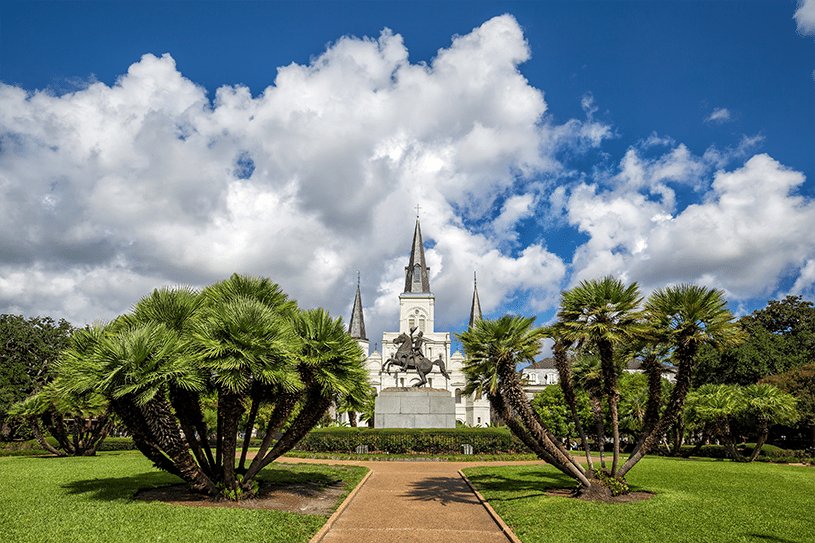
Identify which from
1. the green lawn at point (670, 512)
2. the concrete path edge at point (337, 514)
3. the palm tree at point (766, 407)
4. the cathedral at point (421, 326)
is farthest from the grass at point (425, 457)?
the cathedral at point (421, 326)

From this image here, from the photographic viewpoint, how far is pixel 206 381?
1059cm

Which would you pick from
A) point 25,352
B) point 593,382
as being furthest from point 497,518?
point 25,352

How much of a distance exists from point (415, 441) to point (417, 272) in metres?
72.7

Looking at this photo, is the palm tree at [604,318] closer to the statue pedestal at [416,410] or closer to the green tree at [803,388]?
the statue pedestal at [416,410]

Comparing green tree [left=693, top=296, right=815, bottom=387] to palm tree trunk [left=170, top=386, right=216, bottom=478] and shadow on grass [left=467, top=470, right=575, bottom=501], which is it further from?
palm tree trunk [left=170, top=386, right=216, bottom=478]

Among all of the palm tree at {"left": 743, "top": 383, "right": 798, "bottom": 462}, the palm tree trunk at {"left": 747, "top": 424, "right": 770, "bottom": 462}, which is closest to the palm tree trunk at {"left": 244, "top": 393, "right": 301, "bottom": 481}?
the palm tree at {"left": 743, "top": 383, "right": 798, "bottom": 462}

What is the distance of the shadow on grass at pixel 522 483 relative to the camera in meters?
13.0

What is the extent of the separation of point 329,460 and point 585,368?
1389 centimetres

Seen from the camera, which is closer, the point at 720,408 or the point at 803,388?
the point at 720,408

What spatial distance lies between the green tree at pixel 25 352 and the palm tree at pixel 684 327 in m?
39.5

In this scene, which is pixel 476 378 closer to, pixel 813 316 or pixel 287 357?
pixel 287 357

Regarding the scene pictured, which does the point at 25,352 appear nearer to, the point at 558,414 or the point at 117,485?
the point at 117,485

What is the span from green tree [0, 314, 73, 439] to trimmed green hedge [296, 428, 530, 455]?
23.4 metres

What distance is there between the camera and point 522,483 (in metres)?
14.7
